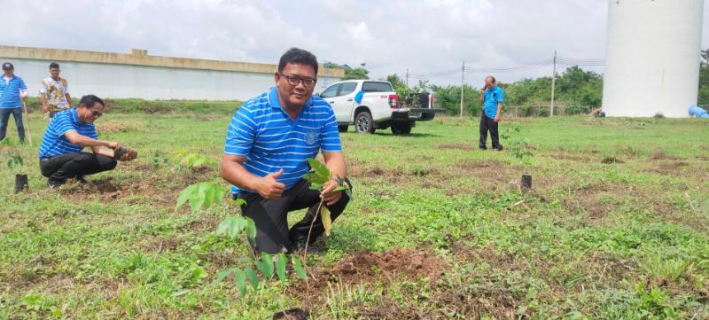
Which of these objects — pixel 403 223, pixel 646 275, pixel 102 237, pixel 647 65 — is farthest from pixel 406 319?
pixel 647 65

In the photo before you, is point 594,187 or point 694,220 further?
point 594,187

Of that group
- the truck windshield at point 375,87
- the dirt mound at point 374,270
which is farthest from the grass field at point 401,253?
the truck windshield at point 375,87

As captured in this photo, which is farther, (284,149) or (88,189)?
(88,189)

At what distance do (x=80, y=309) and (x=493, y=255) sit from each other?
2.22m

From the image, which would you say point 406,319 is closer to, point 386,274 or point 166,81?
point 386,274

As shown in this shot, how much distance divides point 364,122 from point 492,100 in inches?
189

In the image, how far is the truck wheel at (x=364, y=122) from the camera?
13474 millimetres

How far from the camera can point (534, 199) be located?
4762 millimetres

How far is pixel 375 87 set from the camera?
1359 cm

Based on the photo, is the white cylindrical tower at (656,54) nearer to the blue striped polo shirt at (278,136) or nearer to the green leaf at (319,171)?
the blue striped polo shirt at (278,136)

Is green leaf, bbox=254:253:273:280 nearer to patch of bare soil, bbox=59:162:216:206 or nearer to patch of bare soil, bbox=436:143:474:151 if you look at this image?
patch of bare soil, bbox=59:162:216:206

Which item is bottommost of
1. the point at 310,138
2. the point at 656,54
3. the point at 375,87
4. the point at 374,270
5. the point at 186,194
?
the point at 374,270

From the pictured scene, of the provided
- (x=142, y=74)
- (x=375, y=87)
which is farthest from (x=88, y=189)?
(x=142, y=74)

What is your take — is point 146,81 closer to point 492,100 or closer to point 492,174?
point 492,100
